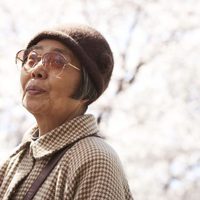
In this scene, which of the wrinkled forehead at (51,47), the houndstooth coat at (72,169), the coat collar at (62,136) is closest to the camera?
the houndstooth coat at (72,169)

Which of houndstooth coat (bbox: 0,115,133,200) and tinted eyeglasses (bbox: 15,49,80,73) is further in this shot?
tinted eyeglasses (bbox: 15,49,80,73)

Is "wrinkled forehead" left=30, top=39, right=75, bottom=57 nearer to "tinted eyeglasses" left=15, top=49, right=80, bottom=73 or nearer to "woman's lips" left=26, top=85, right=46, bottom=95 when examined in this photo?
"tinted eyeglasses" left=15, top=49, right=80, bottom=73

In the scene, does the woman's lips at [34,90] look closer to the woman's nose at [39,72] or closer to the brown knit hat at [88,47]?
the woman's nose at [39,72]

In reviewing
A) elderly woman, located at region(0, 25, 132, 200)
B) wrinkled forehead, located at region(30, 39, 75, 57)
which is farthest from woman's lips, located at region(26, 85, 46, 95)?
wrinkled forehead, located at region(30, 39, 75, 57)

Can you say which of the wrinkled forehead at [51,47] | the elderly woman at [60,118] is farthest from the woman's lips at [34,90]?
the wrinkled forehead at [51,47]

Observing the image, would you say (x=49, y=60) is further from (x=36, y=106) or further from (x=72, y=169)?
(x=72, y=169)

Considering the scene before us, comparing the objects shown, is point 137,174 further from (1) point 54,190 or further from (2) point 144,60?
(1) point 54,190

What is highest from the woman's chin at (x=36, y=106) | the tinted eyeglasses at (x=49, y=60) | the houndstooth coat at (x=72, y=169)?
the tinted eyeglasses at (x=49, y=60)

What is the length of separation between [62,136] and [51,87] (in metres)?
0.18

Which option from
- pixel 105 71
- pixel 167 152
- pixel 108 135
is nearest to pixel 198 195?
pixel 167 152

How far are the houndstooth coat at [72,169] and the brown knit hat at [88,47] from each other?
16 cm

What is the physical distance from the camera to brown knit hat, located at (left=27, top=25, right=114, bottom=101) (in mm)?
1610

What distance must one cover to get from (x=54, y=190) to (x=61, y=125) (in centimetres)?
27

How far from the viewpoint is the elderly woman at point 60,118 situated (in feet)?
4.63
